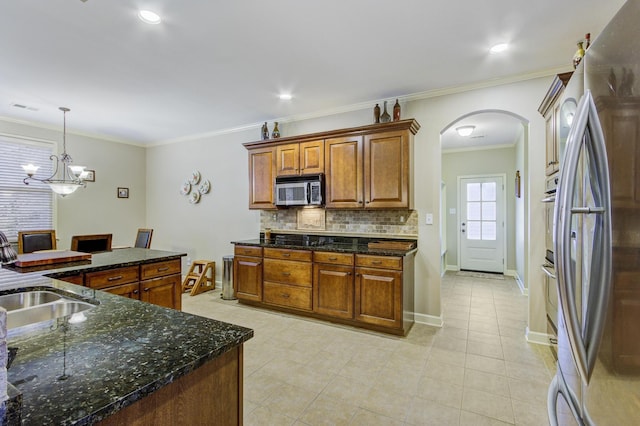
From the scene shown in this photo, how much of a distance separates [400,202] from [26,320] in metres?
3.05

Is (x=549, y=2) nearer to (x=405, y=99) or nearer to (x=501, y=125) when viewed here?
(x=405, y=99)

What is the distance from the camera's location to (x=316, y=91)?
139 inches

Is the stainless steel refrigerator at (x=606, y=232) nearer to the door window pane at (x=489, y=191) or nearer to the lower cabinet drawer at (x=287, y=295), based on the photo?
the lower cabinet drawer at (x=287, y=295)

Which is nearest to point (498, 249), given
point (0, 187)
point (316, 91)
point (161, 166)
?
point (316, 91)

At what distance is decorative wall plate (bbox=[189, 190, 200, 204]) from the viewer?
5460 mm

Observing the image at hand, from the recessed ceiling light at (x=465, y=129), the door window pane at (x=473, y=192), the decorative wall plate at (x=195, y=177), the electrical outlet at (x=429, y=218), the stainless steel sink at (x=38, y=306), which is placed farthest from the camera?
the door window pane at (x=473, y=192)

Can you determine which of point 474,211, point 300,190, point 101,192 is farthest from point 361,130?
point 101,192

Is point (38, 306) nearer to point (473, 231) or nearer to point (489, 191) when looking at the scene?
point (473, 231)

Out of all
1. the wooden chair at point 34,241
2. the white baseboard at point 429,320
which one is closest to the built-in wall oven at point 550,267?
the white baseboard at point 429,320

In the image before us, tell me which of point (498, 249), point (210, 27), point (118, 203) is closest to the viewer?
point (210, 27)

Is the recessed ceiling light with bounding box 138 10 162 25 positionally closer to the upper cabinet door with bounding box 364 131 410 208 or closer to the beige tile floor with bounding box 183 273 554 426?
the upper cabinet door with bounding box 364 131 410 208

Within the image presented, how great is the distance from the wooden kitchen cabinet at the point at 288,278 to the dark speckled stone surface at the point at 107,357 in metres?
2.37

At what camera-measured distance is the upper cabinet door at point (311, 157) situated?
12.6ft

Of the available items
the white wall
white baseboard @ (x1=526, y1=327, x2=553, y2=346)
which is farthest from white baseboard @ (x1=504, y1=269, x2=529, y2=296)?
the white wall
